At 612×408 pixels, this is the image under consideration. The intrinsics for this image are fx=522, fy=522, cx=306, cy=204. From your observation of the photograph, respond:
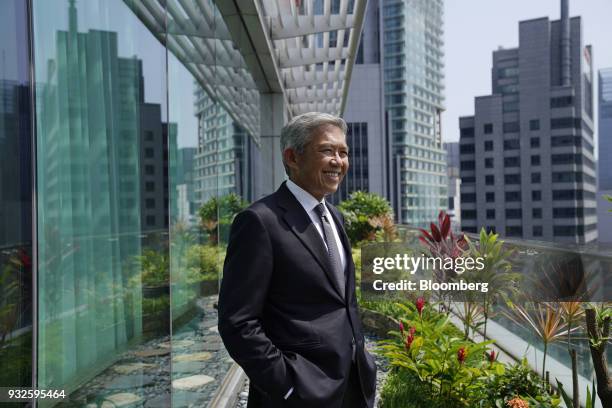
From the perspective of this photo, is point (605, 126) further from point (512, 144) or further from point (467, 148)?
point (467, 148)

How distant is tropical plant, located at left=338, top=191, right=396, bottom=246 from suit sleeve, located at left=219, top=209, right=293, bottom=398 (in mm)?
7944

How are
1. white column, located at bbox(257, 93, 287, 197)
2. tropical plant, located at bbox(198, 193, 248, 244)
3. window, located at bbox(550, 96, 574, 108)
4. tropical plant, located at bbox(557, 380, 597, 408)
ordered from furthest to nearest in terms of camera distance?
window, located at bbox(550, 96, 574, 108) < white column, located at bbox(257, 93, 287, 197) < tropical plant, located at bbox(198, 193, 248, 244) < tropical plant, located at bbox(557, 380, 597, 408)

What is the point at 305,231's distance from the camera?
1.56 metres

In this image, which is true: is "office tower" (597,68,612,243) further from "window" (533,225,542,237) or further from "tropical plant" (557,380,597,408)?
"tropical plant" (557,380,597,408)

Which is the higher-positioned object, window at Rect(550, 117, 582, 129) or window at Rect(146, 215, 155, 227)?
window at Rect(550, 117, 582, 129)

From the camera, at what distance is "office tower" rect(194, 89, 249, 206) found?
3.37 metres

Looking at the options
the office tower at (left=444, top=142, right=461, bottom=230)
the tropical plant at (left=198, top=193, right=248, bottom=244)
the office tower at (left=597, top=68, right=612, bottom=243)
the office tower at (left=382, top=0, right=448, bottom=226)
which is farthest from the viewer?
the office tower at (left=444, top=142, right=461, bottom=230)

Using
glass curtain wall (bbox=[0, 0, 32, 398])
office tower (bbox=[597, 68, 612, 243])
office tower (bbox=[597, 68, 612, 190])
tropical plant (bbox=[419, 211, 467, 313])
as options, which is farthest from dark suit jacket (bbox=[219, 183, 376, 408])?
office tower (bbox=[597, 68, 612, 190])

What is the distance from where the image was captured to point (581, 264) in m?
3.77

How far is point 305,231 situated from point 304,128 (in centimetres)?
32

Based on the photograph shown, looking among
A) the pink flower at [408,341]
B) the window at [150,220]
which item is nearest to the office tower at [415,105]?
the pink flower at [408,341]

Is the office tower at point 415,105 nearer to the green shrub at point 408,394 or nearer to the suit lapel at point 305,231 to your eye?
the green shrub at point 408,394

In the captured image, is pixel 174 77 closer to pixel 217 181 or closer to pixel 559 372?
pixel 217 181

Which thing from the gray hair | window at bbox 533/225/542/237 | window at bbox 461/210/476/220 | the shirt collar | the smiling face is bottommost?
window at bbox 533/225/542/237
